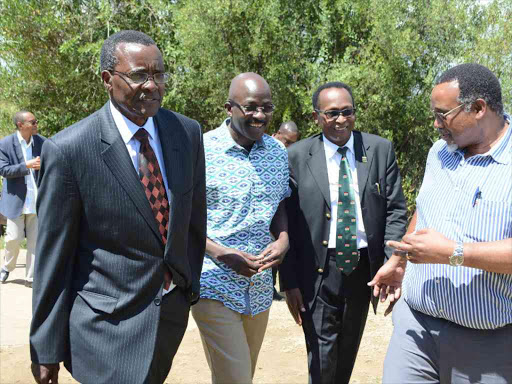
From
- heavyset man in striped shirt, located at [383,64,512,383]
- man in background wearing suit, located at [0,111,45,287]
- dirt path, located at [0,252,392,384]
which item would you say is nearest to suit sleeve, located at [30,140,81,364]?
heavyset man in striped shirt, located at [383,64,512,383]

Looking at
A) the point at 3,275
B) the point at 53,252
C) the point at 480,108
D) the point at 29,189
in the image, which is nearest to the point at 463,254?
the point at 480,108

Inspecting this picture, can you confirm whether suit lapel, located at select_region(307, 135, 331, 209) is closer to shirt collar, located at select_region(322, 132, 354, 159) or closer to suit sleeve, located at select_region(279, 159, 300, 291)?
shirt collar, located at select_region(322, 132, 354, 159)

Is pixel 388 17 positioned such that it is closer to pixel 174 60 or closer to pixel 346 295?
pixel 174 60

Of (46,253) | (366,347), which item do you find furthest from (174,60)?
(46,253)

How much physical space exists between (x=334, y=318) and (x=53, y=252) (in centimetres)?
219

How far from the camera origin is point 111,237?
278 cm

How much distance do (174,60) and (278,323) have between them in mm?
8056

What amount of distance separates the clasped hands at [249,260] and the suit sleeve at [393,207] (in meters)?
0.86

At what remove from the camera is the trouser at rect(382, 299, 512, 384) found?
9.34ft

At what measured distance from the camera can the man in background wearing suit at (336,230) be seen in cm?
420

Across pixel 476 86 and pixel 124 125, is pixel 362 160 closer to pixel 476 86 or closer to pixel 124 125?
pixel 476 86

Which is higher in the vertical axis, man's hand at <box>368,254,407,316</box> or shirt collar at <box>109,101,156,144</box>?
shirt collar at <box>109,101,156,144</box>

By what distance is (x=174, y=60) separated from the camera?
1357cm

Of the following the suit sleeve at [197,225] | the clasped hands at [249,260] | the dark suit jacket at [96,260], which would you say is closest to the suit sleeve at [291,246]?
the clasped hands at [249,260]
